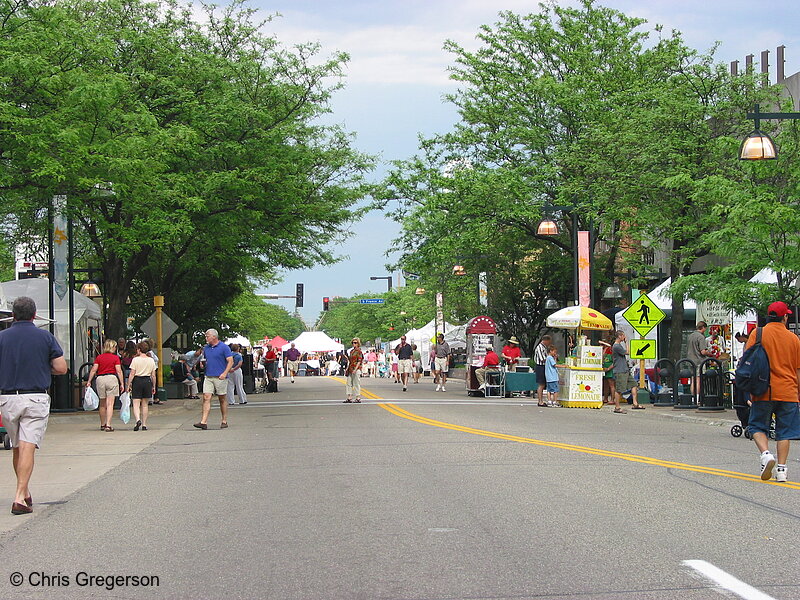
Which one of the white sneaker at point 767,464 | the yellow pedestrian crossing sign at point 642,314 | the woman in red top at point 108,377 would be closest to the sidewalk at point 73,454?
the woman in red top at point 108,377

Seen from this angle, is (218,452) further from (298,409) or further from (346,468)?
(298,409)

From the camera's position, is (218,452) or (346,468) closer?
(346,468)

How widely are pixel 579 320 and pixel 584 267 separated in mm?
5495

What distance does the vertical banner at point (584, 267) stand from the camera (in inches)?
1281

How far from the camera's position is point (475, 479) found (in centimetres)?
1142

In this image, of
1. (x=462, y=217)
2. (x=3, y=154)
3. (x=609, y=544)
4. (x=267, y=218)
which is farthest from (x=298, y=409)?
(x=609, y=544)

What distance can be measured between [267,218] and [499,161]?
35.4 feet

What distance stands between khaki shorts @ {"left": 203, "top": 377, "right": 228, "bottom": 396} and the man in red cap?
11.1 meters

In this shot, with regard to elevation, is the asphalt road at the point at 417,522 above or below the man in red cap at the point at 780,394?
below

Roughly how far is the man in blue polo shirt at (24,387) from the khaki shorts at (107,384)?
10.3 m

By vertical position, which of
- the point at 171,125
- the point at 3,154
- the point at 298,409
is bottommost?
the point at 298,409

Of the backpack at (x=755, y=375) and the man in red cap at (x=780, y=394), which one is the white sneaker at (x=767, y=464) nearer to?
the man in red cap at (x=780, y=394)

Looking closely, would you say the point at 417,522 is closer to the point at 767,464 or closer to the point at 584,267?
the point at 767,464

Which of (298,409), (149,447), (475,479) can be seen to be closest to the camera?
(475,479)
